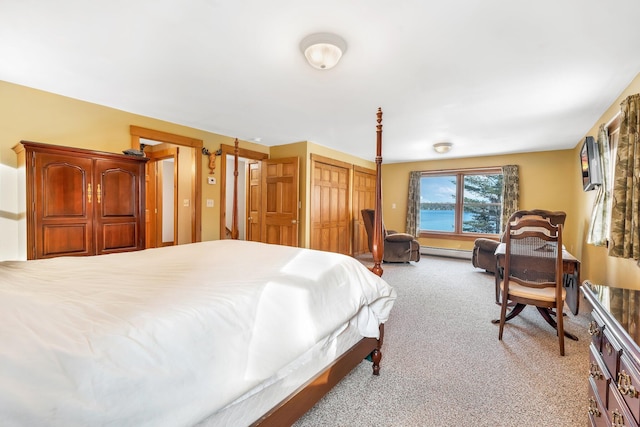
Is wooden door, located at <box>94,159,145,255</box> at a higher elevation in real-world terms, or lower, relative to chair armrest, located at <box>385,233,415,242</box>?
higher

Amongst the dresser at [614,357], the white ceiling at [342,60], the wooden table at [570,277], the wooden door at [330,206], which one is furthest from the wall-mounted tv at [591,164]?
the wooden door at [330,206]

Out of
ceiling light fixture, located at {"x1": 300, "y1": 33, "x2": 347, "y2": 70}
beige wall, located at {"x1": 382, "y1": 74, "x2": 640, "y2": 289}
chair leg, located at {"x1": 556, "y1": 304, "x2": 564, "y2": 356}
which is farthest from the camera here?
beige wall, located at {"x1": 382, "y1": 74, "x2": 640, "y2": 289}

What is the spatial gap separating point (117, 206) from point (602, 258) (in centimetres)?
547

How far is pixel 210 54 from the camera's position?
2.13 metres

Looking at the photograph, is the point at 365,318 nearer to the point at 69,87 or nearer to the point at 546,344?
the point at 546,344

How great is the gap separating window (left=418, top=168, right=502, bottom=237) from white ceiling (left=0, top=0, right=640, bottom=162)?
8.39 feet

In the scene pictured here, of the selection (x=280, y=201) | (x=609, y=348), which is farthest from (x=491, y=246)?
(x=609, y=348)

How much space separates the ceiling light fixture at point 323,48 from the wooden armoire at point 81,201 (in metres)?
2.22

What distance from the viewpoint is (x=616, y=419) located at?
0.99m

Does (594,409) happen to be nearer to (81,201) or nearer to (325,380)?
(325,380)

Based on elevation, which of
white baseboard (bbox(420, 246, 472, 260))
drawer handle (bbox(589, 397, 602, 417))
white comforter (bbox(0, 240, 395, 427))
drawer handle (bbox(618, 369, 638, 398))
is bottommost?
white baseboard (bbox(420, 246, 472, 260))

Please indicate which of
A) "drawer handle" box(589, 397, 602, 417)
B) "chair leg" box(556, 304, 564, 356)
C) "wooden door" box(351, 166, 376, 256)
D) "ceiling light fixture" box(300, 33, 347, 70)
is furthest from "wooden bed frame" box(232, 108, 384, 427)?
"wooden door" box(351, 166, 376, 256)

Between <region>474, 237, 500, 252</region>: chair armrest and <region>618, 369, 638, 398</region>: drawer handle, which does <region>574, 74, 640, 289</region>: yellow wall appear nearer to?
<region>474, 237, 500, 252</region>: chair armrest

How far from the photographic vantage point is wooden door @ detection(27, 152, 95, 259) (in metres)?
2.39
